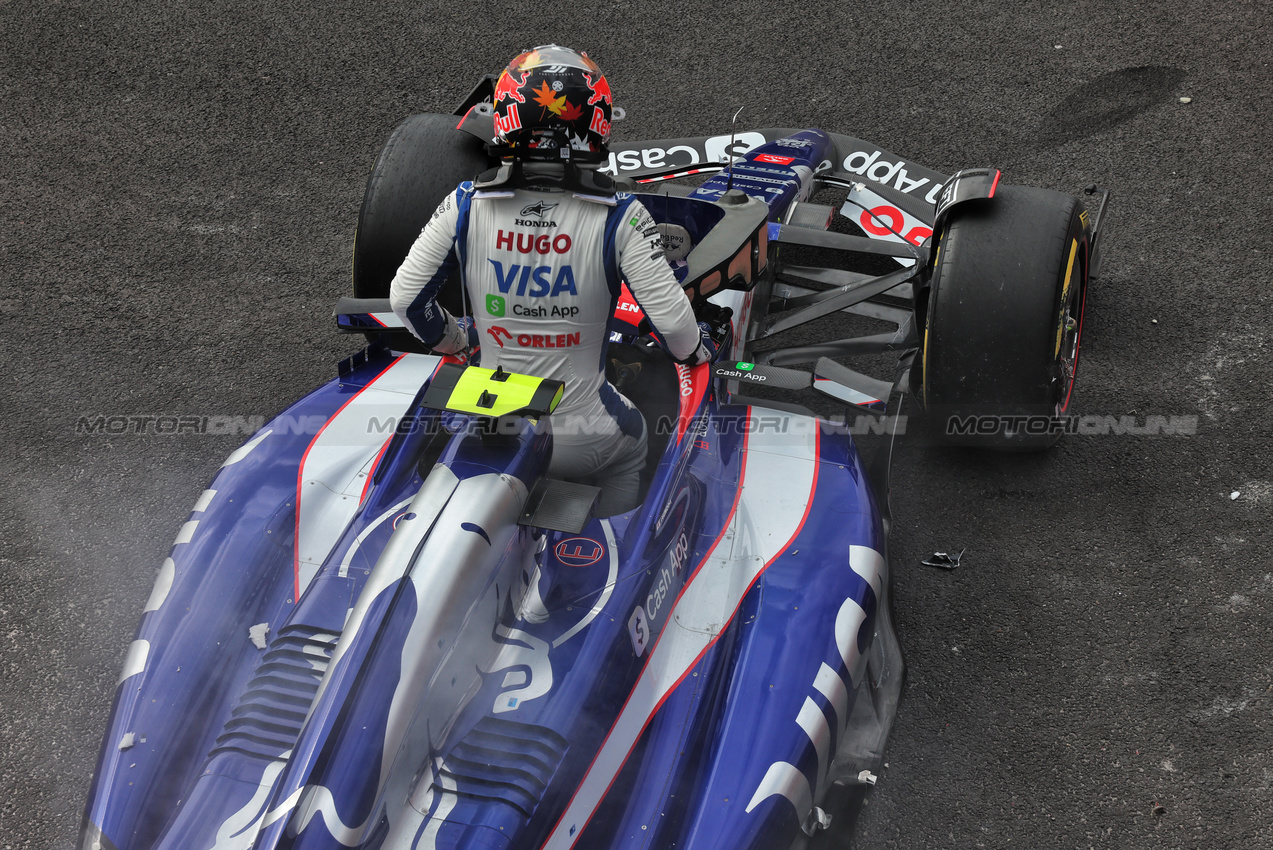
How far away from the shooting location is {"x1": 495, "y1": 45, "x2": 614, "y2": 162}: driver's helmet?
2.75 metres

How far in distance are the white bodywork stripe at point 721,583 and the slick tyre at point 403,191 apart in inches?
70.9

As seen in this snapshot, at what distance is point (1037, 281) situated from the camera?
3.84 metres

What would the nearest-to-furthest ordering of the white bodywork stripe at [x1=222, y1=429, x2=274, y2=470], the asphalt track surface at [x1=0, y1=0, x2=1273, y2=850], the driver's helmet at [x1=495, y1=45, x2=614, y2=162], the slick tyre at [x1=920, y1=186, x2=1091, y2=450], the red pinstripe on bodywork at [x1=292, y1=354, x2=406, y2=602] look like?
1. the driver's helmet at [x1=495, y1=45, x2=614, y2=162]
2. the red pinstripe on bodywork at [x1=292, y1=354, x2=406, y2=602]
3. the asphalt track surface at [x1=0, y1=0, x2=1273, y2=850]
4. the white bodywork stripe at [x1=222, y1=429, x2=274, y2=470]
5. the slick tyre at [x1=920, y1=186, x2=1091, y2=450]


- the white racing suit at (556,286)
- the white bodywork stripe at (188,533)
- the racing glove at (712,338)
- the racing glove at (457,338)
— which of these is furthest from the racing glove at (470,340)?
the white bodywork stripe at (188,533)

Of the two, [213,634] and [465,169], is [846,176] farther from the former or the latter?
[213,634]

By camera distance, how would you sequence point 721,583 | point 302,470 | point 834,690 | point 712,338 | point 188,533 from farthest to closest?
point 712,338 < point 302,470 < point 188,533 < point 721,583 < point 834,690

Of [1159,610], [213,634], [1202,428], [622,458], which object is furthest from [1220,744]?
[213,634]

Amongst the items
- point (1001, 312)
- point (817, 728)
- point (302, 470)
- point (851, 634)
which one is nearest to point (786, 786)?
point (817, 728)

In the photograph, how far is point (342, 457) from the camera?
3.64 metres

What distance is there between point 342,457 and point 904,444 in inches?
97.2

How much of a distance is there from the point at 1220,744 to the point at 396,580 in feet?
9.04

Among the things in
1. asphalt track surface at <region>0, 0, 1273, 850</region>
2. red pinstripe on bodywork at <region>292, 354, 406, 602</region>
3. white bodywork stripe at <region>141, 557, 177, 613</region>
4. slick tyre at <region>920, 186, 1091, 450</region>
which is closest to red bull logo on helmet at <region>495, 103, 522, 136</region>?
red pinstripe on bodywork at <region>292, 354, 406, 602</region>

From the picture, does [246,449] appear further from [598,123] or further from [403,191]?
[598,123]

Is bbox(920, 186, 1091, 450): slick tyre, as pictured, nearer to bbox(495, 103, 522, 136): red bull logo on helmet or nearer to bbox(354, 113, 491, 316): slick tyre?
bbox(495, 103, 522, 136): red bull logo on helmet
